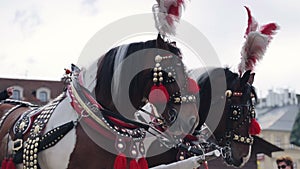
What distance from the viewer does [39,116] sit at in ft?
16.6

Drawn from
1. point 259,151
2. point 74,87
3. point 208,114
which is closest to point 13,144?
point 74,87

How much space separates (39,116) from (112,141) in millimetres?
810

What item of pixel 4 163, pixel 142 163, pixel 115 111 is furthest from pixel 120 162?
pixel 4 163

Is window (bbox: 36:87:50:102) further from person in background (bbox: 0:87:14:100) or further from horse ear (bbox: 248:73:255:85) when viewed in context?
horse ear (bbox: 248:73:255:85)

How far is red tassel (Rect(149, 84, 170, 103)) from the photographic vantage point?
15.0 ft

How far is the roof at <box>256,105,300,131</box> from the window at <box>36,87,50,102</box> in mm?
26701

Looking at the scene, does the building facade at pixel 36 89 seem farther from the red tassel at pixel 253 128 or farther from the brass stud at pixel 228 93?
the red tassel at pixel 253 128

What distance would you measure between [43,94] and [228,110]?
29868mm

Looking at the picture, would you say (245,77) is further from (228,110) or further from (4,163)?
(4,163)

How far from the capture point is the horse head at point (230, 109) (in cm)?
611

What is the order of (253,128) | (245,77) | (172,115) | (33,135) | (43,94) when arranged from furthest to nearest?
(43,94) → (245,77) → (253,128) → (33,135) → (172,115)

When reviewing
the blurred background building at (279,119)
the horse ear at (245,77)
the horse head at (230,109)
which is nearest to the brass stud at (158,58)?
the horse head at (230,109)

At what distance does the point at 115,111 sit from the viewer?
4.80 m

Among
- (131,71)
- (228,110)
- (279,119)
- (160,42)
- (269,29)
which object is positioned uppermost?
(269,29)
